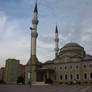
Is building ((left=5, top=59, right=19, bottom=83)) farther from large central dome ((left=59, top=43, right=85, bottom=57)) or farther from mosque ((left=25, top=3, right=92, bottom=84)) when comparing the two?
large central dome ((left=59, top=43, right=85, bottom=57))

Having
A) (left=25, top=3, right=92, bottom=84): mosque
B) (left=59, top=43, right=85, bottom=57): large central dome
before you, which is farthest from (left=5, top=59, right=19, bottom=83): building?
(left=59, top=43, right=85, bottom=57): large central dome

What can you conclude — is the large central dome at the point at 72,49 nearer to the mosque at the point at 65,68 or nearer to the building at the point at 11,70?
the mosque at the point at 65,68

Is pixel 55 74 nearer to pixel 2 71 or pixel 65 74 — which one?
pixel 65 74

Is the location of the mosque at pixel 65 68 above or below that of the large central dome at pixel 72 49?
below

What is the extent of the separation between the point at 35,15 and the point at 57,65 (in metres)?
19.8

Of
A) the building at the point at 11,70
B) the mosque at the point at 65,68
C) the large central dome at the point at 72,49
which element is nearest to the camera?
the mosque at the point at 65,68

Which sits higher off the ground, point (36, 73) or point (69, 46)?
point (69, 46)

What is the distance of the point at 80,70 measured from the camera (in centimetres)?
5300

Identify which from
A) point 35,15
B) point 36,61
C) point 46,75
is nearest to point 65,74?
point 46,75

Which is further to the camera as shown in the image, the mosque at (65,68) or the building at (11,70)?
the building at (11,70)

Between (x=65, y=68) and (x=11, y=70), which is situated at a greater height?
(x=65, y=68)

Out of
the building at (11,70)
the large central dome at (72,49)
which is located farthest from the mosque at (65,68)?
the building at (11,70)

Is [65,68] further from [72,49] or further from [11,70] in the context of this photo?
[11,70]

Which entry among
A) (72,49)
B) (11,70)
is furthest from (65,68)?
(11,70)
